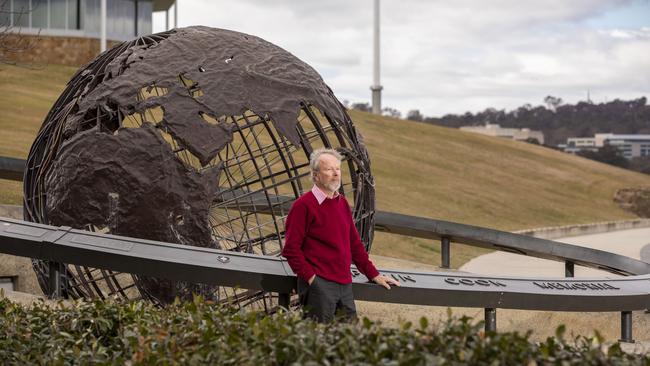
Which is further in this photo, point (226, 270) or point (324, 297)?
point (226, 270)

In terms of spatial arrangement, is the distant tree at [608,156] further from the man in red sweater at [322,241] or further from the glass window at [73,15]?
the man in red sweater at [322,241]

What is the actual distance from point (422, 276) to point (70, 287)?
2.59 m

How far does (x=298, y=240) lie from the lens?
212 inches

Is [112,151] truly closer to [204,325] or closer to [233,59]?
[233,59]

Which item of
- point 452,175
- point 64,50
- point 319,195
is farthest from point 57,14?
point 319,195

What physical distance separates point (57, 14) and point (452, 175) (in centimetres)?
2254

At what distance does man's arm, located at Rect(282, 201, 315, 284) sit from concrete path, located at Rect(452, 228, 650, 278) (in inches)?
244

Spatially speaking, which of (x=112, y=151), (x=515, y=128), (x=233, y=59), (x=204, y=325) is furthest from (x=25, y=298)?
(x=515, y=128)

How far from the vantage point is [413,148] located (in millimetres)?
34688

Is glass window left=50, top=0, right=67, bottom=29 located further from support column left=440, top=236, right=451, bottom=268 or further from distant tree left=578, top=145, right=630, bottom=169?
support column left=440, top=236, right=451, bottom=268

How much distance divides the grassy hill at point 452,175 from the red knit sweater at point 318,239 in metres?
10.4

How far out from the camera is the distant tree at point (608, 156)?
5644cm

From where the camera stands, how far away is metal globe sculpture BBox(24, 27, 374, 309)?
21.2 feet

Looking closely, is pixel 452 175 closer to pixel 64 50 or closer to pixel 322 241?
pixel 64 50
